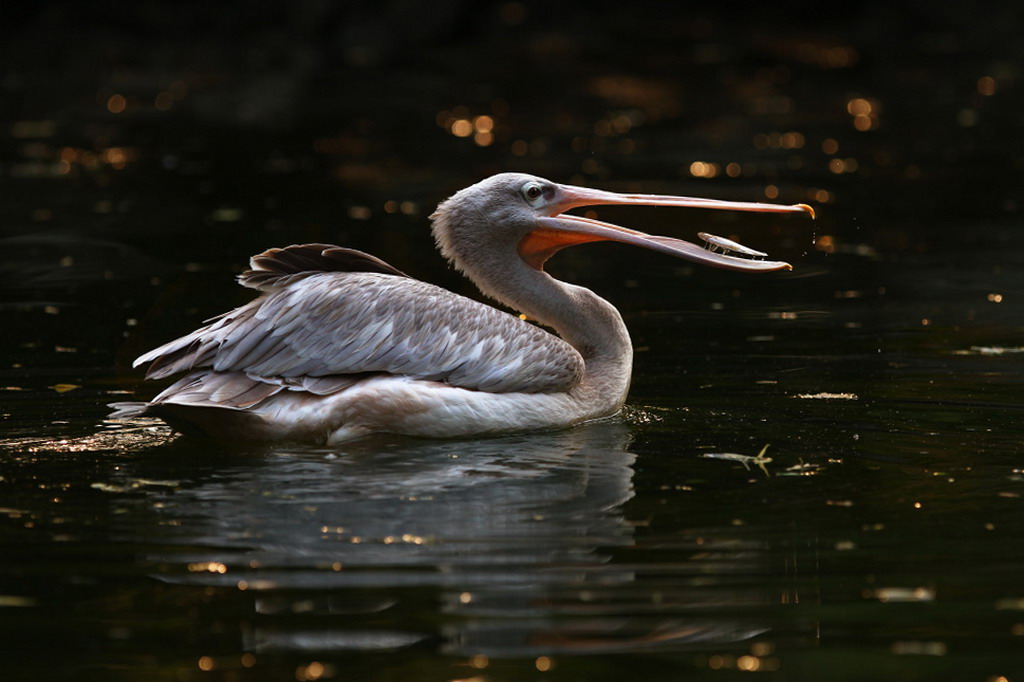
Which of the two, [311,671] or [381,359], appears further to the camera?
[381,359]

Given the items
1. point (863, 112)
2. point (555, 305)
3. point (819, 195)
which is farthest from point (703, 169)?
point (555, 305)

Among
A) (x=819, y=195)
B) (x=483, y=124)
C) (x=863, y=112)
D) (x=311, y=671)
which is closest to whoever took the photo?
(x=311, y=671)

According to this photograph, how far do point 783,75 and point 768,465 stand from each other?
1626cm

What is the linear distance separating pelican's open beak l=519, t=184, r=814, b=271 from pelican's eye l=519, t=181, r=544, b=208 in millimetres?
46

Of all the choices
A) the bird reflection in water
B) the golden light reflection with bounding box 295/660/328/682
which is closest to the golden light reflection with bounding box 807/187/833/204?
the bird reflection in water

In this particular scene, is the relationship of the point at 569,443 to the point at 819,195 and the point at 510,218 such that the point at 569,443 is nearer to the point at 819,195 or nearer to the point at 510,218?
the point at 510,218

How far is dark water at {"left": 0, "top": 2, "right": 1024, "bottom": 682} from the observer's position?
409cm

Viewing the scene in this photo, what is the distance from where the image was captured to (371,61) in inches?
891

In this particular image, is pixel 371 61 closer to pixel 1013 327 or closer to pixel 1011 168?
pixel 1011 168

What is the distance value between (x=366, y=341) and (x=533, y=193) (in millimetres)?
1108

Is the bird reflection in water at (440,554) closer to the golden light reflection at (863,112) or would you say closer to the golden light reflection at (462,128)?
the golden light reflection at (462,128)

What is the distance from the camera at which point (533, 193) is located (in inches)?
267

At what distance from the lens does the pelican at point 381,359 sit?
6.02 m

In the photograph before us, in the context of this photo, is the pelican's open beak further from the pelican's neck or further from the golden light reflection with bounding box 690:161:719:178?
the golden light reflection with bounding box 690:161:719:178
